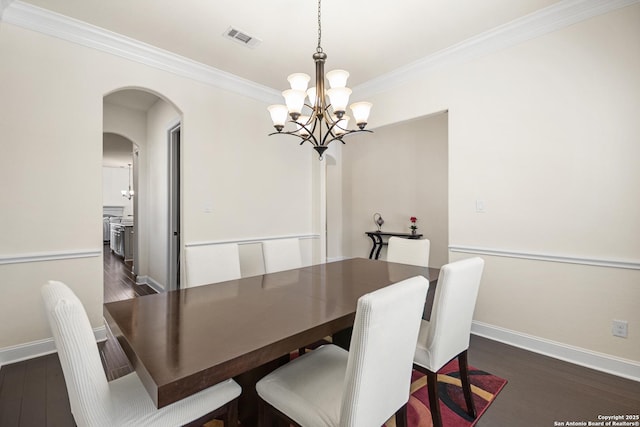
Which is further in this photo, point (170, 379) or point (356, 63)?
point (356, 63)

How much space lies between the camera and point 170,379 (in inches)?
33.7

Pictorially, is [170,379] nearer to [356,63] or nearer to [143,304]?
[143,304]

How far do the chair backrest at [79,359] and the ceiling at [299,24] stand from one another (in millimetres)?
2269

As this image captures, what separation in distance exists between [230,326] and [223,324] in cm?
4

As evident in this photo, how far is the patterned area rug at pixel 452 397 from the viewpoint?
163 centimetres

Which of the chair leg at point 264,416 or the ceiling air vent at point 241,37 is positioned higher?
the ceiling air vent at point 241,37

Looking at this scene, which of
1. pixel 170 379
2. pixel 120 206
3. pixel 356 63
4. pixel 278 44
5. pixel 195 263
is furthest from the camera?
pixel 120 206

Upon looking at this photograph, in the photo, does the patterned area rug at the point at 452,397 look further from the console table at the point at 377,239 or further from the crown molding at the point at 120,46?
the console table at the point at 377,239

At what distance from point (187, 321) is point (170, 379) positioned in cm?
47

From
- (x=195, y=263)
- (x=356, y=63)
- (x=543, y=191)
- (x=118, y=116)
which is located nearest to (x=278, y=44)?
(x=356, y=63)

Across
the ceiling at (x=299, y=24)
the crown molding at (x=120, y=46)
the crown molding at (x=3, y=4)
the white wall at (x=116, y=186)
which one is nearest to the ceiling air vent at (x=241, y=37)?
the ceiling at (x=299, y=24)

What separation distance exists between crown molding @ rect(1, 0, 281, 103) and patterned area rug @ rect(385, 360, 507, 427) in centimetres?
346

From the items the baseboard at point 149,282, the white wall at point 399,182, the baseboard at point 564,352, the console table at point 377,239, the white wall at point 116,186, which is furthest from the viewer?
the white wall at point 116,186

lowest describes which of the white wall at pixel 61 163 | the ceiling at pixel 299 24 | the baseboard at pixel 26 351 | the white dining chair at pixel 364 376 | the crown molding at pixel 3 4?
the baseboard at pixel 26 351
